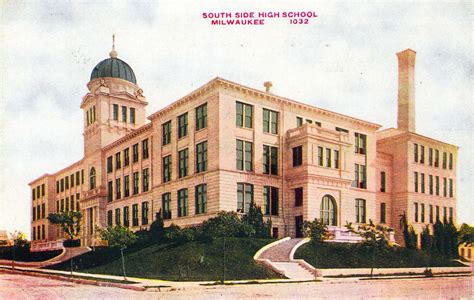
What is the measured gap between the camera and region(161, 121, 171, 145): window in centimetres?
3928

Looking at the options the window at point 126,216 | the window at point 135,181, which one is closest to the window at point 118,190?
the window at point 126,216

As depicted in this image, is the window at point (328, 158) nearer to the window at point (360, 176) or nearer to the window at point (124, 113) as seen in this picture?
the window at point (360, 176)

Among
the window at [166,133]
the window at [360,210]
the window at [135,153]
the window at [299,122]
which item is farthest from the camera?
the window at [135,153]

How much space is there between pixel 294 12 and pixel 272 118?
19047 mm

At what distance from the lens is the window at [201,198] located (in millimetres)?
34094

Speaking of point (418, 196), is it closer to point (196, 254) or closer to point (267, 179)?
point (267, 179)

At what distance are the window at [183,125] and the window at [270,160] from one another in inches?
249

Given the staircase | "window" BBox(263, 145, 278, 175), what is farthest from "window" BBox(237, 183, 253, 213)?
the staircase

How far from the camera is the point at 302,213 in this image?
114ft

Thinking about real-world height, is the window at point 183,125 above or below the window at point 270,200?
above

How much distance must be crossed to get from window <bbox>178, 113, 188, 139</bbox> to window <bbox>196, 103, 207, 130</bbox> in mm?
1641

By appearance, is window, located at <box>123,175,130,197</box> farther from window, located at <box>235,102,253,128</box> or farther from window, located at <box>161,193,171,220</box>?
window, located at <box>235,102,253,128</box>

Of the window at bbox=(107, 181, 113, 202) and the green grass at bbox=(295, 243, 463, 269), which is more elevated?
the window at bbox=(107, 181, 113, 202)

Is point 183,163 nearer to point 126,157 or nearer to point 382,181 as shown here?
point 126,157
